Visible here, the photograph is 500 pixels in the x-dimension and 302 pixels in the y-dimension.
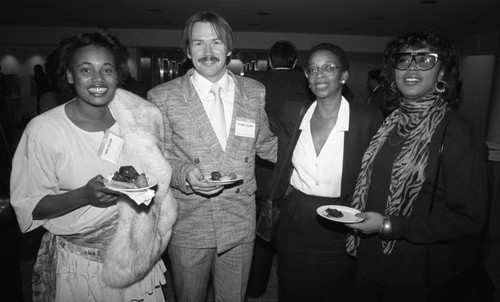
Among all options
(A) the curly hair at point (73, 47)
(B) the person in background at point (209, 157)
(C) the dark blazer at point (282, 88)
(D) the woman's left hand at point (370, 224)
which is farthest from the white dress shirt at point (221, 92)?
(C) the dark blazer at point (282, 88)

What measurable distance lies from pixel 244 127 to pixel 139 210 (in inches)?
27.7

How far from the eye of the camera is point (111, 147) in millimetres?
1492

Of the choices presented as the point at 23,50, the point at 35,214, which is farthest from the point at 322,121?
the point at 23,50

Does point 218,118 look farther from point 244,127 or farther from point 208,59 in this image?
point 208,59

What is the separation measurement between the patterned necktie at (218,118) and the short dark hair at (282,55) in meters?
1.74

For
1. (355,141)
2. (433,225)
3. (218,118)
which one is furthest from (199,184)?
(433,225)

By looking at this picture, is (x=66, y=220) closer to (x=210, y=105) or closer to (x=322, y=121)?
(x=210, y=105)

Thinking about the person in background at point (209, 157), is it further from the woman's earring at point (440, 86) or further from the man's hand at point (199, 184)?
the woman's earring at point (440, 86)

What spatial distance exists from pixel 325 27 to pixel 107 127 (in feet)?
33.2

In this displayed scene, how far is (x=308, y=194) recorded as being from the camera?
6.54ft

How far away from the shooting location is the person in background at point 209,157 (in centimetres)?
180

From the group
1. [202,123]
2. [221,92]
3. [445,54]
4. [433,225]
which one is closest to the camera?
[433,225]

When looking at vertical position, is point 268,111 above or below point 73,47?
below

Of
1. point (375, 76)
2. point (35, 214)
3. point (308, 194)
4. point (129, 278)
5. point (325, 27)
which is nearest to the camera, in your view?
point (35, 214)
